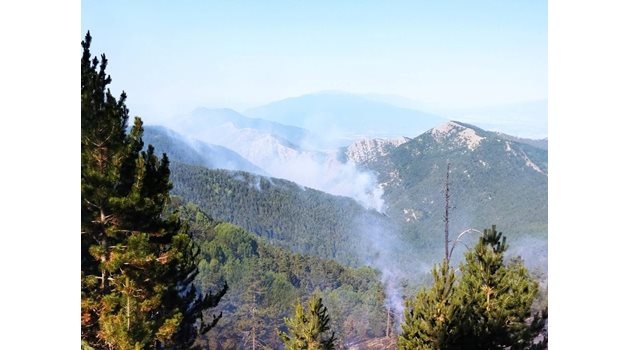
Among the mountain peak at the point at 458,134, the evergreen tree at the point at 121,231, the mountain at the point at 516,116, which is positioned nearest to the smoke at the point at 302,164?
the mountain peak at the point at 458,134

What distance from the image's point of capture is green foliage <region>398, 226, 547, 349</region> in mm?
5500

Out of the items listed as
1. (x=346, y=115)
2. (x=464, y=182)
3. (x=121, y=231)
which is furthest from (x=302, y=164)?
(x=121, y=231)

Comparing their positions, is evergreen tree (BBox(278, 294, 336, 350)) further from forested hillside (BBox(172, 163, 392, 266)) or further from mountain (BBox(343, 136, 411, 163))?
forested hillside (BBox(172, 163, 392, 266))

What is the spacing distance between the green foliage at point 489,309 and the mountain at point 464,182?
1.00 meters

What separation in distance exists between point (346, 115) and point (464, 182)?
2508mm

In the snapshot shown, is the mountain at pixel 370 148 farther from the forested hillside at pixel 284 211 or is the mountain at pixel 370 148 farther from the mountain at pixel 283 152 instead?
the forested hillside at pixel 284 211

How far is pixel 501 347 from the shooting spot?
594 cm

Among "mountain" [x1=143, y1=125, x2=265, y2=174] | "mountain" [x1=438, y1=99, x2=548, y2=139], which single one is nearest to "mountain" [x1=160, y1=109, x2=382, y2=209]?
"mountain" [x1=143, y1=125, x2=265, y2=174]

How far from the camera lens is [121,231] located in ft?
15.1

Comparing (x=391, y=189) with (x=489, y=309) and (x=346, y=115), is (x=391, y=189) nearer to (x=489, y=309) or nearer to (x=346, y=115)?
(x=346, y=115)

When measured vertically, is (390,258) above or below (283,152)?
Answer: below

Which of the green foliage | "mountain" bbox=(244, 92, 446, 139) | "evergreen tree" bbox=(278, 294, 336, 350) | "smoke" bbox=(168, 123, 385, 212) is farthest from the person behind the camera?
"smoke" bbox=(168, 123, 385, 212)

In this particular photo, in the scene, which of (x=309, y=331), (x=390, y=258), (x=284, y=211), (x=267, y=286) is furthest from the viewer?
(x=284, y=211)

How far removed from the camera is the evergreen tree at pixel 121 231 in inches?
175
